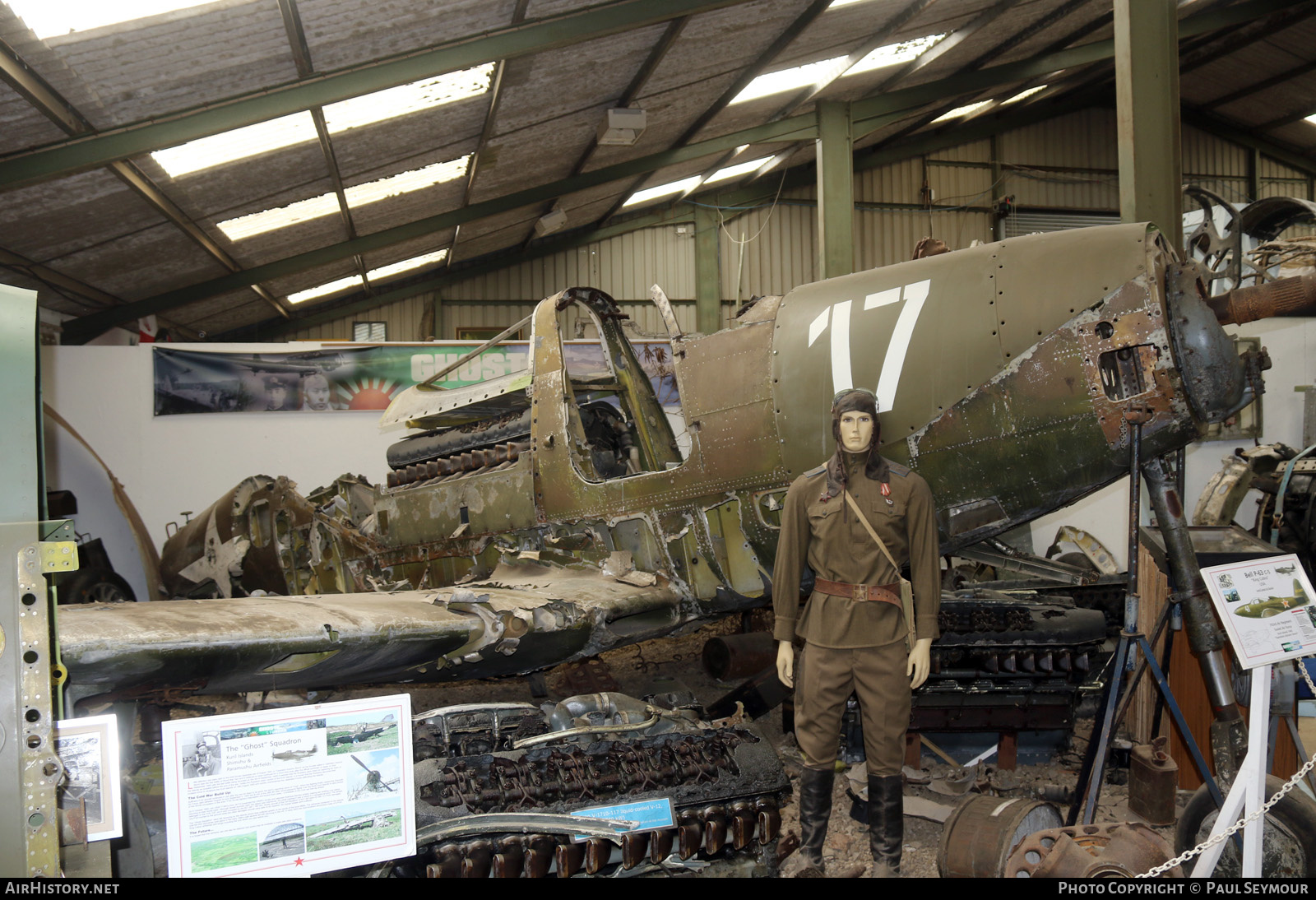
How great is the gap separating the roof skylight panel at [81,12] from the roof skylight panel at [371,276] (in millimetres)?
8978

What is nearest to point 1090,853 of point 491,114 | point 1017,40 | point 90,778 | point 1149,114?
point 90,778

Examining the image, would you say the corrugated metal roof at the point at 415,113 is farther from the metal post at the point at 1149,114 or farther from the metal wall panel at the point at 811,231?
the metal post at the point at 1149,114

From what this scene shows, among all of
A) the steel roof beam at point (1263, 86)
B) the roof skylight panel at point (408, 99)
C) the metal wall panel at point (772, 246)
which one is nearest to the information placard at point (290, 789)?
the roof skylight panel at point (408, 99)

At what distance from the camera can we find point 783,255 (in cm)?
1752

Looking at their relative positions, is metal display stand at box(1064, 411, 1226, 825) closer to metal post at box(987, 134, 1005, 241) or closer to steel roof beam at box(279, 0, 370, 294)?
steel roof beam at box(279, 0, 370, 294)

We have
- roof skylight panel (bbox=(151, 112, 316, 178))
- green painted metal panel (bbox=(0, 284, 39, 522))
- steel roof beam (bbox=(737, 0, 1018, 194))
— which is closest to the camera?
green painted metal panel (bbox=(0, 284, 39, 522))

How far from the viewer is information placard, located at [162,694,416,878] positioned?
2219 millimetres

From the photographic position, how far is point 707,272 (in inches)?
667

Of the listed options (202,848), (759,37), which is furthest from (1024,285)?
(759,37)

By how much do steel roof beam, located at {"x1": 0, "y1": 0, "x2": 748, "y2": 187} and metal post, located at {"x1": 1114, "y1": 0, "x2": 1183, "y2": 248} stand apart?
3328mm

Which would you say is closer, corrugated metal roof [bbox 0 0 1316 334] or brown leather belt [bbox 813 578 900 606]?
brown leather belt [bbox 813 578 900 606]

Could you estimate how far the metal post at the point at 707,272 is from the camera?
16906 mm

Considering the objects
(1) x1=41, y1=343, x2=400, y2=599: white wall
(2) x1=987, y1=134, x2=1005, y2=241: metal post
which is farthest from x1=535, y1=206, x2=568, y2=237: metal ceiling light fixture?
(2) x1=987, y1=134, x2=1005, y2=241: metal post

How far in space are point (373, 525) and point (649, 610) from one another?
294 cm
